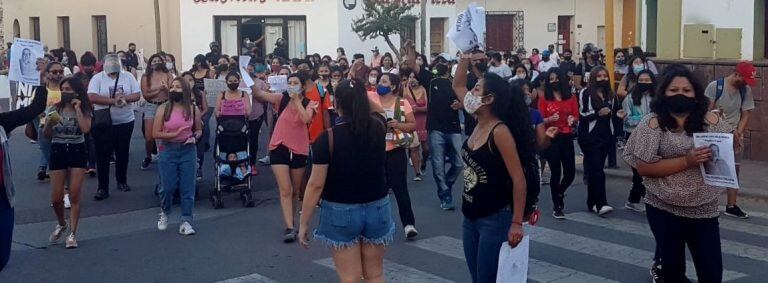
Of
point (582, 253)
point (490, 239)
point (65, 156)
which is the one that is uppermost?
point (65, 156)

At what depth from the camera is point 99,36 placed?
40.3m

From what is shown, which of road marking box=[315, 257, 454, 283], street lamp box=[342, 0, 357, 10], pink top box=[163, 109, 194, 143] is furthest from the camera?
street lamp box=[342, 0, 357, 10]

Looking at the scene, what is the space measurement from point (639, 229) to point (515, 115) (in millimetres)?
5035

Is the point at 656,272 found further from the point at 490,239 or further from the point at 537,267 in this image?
the point at 490,239

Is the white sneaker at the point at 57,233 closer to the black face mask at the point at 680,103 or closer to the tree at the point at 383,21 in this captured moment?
the black face mask at the point at 680,103

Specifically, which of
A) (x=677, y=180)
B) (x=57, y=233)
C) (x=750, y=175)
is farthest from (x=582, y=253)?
(x=750, y=175)

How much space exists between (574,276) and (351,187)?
289 centimetres

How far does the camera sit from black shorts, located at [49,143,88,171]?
31.6 ft

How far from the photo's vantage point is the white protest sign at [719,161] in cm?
580

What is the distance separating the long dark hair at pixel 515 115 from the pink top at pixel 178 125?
5.12 m

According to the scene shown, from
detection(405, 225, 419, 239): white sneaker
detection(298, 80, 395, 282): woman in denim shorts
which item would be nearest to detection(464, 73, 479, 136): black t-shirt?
detection(405, 225, 419, 239): white sneaker

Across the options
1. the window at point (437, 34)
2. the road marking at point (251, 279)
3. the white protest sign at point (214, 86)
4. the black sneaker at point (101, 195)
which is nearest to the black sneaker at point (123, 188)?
the black sneaker at point (101, 195)

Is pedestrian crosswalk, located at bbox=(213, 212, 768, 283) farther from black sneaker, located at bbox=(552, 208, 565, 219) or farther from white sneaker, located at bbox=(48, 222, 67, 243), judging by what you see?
white sneaker, located at bbox=(48, 222, 67, 243)

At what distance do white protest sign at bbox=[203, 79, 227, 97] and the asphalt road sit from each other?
1.51 meters
